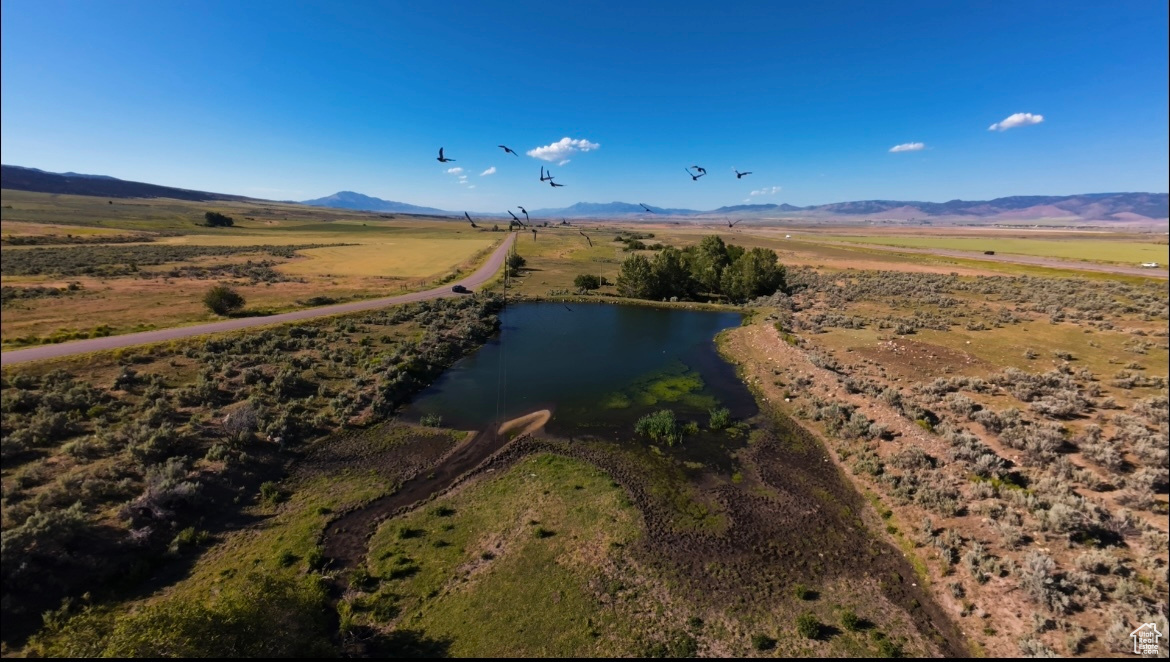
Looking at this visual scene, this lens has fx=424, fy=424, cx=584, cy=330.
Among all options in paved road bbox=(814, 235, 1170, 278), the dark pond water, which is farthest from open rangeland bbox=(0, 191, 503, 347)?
paved road bbox=(814, 235, 1170, 278)

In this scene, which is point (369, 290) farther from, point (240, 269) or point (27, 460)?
point (27, 460)

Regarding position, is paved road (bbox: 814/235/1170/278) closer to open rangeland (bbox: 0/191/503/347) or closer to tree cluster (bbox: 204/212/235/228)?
open rangeland (bbox: 0/191/503/347)

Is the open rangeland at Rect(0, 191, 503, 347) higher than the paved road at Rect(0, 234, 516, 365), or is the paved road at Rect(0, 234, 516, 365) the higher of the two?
the open rangeland at Rect(0, 191, 503, 347)

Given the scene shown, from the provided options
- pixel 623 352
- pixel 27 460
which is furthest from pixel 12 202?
pixel 623 352

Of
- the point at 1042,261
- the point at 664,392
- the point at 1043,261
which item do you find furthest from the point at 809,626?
the point at 1042,261

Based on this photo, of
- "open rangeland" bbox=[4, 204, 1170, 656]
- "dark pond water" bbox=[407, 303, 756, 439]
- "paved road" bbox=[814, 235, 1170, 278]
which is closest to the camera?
"open rangeland" bbox=[4, 204, 1170, 656]

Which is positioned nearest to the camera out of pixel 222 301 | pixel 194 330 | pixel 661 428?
pixel 661 428

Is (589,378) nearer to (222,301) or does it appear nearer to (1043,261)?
(222,301)
